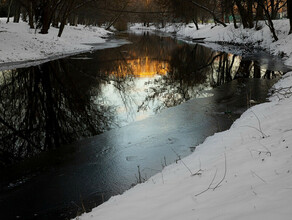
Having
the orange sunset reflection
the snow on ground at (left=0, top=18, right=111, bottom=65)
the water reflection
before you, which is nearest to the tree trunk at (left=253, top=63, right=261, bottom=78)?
the water reflection

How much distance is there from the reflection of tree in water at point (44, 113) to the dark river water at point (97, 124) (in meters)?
0.03

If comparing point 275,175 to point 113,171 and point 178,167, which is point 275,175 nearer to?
point 178,167

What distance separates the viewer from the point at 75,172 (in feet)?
20.6

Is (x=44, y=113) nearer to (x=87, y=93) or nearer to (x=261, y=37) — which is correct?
Result: (x=87, y=93)

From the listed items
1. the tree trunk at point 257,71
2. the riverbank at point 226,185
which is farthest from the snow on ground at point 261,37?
the riverbank at point 226,185

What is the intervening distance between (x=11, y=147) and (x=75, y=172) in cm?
230

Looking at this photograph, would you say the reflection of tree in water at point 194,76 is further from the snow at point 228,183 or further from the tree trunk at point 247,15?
the tree trunk at point 247,15

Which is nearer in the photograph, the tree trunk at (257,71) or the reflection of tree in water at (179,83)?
the reflection of tree in water at (179,83)

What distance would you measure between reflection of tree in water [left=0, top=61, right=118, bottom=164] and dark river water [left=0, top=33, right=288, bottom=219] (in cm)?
3

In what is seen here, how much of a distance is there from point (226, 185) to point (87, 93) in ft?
30.7

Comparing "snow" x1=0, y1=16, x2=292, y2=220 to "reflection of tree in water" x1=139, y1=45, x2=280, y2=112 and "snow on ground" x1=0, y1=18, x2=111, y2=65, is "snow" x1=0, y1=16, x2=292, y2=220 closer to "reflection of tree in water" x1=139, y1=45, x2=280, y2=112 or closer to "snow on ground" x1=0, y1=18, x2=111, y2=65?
"reflection of tree in water" x1=139, y1=45, x2=280, y2=112

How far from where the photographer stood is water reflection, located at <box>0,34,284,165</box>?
846 centimetres

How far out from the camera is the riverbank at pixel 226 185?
335 cm

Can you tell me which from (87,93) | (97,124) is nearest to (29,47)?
(87,93)
